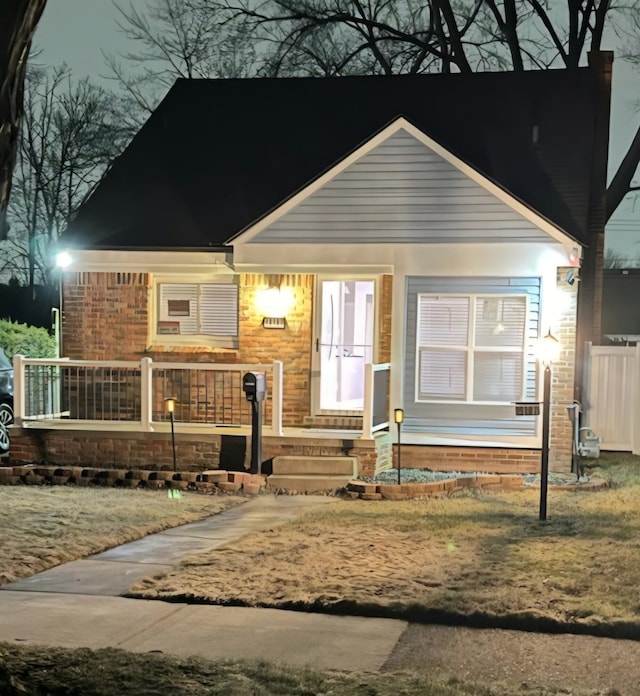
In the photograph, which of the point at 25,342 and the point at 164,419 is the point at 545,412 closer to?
the point at 164,419

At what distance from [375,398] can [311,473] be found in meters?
1.39

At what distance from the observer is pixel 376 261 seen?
1166 centimetres

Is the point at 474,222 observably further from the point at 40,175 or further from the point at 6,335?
the point at 40,175

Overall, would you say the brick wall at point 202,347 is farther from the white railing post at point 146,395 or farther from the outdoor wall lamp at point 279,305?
the white railing post at point 146,395

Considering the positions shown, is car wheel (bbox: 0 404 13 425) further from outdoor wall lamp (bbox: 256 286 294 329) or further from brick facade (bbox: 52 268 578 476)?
outdoor wall lamp (bbox: 256 286 294 329)

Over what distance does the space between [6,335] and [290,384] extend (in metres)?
9.89

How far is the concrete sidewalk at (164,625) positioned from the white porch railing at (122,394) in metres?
5.40

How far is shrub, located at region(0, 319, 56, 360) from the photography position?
63.6 ft

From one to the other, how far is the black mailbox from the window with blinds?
2.10 metres

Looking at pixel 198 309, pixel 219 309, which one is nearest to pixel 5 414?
pixel 198 309

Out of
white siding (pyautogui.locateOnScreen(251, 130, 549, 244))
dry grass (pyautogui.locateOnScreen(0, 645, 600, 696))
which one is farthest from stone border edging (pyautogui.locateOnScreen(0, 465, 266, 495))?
dry grass (pyautogui.locateOnScreen(0, 645, 600, 696))

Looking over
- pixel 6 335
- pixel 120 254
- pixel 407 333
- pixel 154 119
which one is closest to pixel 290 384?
pixel 407 333

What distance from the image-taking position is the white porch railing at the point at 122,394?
467 inches

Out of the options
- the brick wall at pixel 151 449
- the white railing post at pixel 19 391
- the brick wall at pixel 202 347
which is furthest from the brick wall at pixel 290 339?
the white railing post at pixel 19 391
